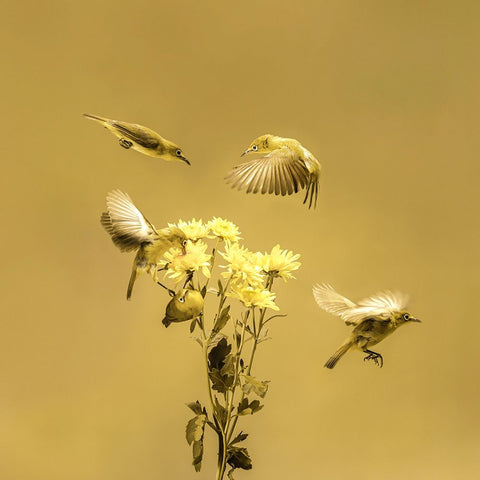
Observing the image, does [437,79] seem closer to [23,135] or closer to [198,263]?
[198,263]

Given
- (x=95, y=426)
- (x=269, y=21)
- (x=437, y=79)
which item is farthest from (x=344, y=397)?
(x=269, y=21)

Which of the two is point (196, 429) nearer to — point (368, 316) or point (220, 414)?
point (220, 414)

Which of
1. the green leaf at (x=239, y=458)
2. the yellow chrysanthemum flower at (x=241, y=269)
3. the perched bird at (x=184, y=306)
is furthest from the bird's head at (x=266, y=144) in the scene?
the green leaf at (x=239, y=458)

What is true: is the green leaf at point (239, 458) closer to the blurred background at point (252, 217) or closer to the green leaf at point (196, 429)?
the green leaf at point (196, 429)

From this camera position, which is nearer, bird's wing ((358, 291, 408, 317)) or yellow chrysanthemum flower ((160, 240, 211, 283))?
yellow chrysanthemum flower ((160, 240, 211, 283))

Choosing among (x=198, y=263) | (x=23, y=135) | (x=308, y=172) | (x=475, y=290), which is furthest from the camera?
(x=475, y=290)

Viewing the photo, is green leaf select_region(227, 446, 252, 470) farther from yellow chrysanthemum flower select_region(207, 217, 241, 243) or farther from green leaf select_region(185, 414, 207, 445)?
yellow chrysanthemum flower select_region(207, 217, 241, 243)

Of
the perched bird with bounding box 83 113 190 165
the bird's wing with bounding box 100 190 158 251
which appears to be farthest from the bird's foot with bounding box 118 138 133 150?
the bird's wing with bounding box 100 190 158 251
